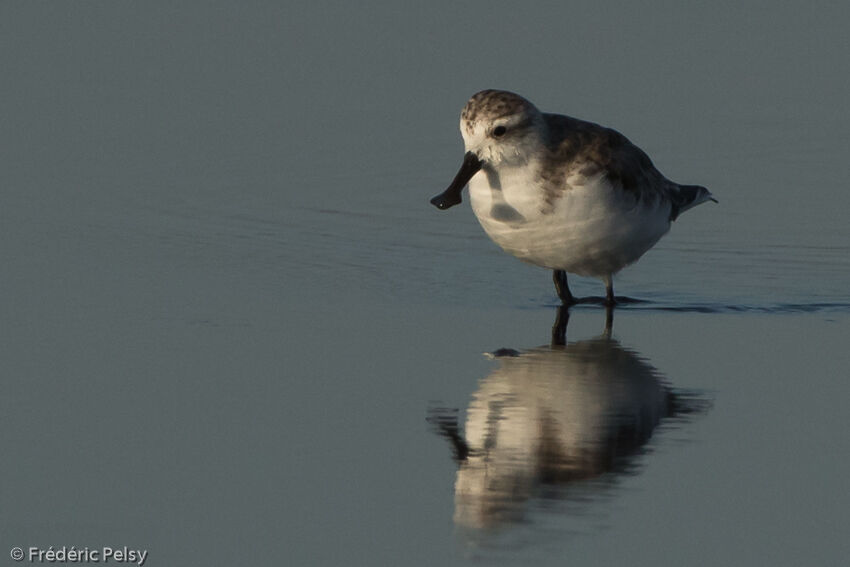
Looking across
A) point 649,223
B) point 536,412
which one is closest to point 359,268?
point 649,223

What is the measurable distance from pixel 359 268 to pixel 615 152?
247 centimetres

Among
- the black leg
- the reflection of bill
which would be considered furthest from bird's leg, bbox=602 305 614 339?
the reflection of bill

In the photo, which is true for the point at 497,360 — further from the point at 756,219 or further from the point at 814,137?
the point at 814,137

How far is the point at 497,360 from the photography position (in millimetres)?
10984

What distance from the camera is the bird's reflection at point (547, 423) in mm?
8570

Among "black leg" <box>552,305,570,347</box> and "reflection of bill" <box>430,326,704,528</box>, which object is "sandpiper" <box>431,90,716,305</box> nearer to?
"black leg" <box>552,305,570,347</box>

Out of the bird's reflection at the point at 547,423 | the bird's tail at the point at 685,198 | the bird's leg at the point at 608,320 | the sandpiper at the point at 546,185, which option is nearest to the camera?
the bird's reflection at the point at 547,423

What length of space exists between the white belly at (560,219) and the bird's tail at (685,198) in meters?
1.06

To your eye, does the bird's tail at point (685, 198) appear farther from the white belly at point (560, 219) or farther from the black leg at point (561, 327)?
the black leg at point (561, 327)

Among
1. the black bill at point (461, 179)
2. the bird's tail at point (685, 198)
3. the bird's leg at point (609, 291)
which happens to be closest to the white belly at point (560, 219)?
the black bill at point (461, 179)

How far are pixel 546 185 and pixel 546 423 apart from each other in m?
2.93

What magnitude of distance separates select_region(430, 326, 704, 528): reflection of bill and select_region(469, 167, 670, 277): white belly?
1155 mm

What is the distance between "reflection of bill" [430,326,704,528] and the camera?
339 inches

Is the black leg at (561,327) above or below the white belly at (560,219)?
below
